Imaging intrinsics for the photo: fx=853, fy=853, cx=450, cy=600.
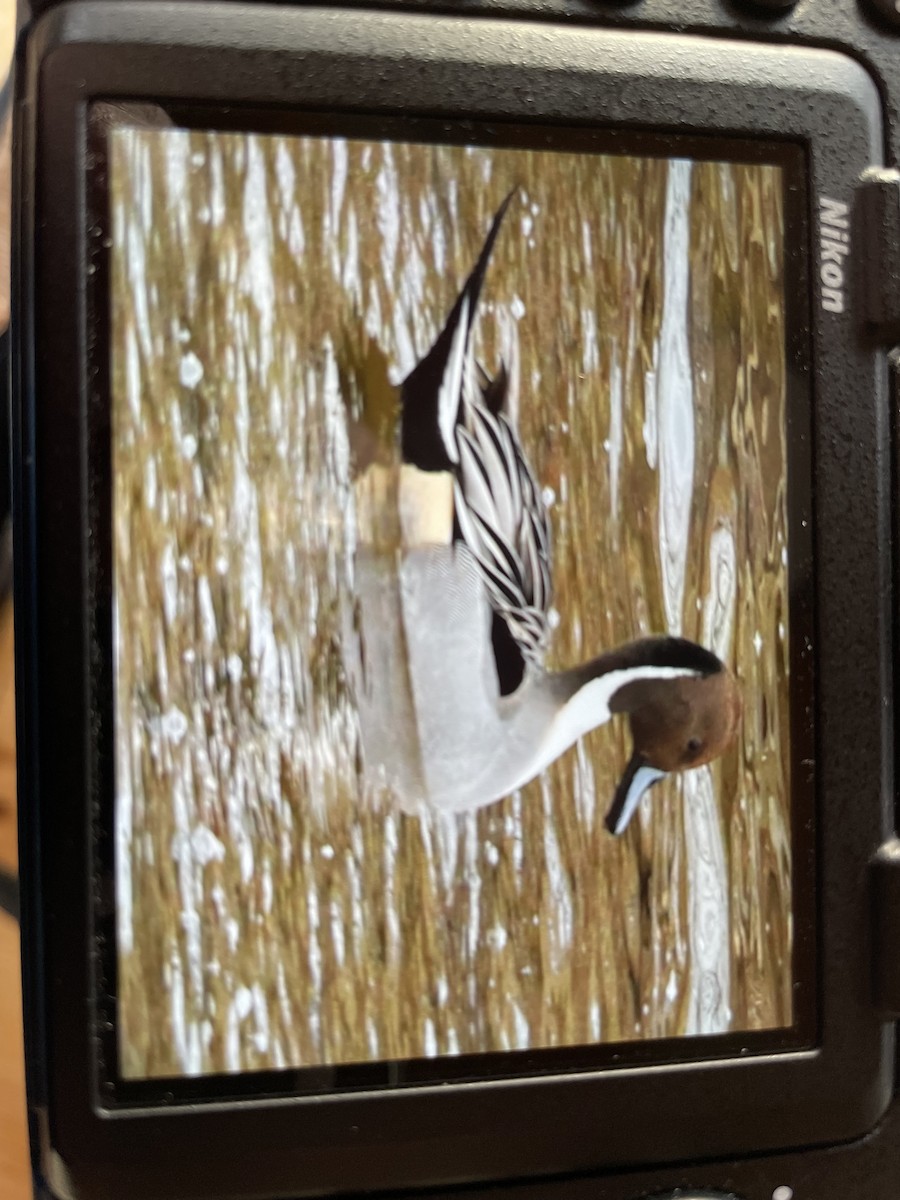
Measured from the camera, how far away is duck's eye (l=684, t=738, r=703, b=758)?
0.47 m

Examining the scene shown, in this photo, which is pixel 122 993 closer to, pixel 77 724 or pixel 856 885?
pixel 77 724

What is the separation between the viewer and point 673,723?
1.55ft

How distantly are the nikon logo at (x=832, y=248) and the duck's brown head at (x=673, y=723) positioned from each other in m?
0.22

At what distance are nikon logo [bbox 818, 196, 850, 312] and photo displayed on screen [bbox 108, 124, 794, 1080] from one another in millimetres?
26

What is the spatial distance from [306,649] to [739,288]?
314mm

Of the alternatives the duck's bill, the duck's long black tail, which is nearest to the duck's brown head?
the duck's bill

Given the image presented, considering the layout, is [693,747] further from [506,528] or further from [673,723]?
[506,528]

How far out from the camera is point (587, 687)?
1.53ft

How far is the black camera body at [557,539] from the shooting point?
1.43 feet

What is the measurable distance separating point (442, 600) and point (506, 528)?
0.05 meters

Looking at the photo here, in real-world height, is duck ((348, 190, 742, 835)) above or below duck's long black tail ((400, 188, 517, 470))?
below

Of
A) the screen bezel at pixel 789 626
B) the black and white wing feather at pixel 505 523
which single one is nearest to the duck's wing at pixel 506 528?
the black and white wing feather at pixel 505 523

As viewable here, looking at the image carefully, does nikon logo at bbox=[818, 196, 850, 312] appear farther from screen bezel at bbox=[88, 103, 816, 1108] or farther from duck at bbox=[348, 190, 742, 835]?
duck at bbox=[348, 190, 742, 835]

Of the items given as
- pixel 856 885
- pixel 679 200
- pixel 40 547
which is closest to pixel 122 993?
pixel 40 547
